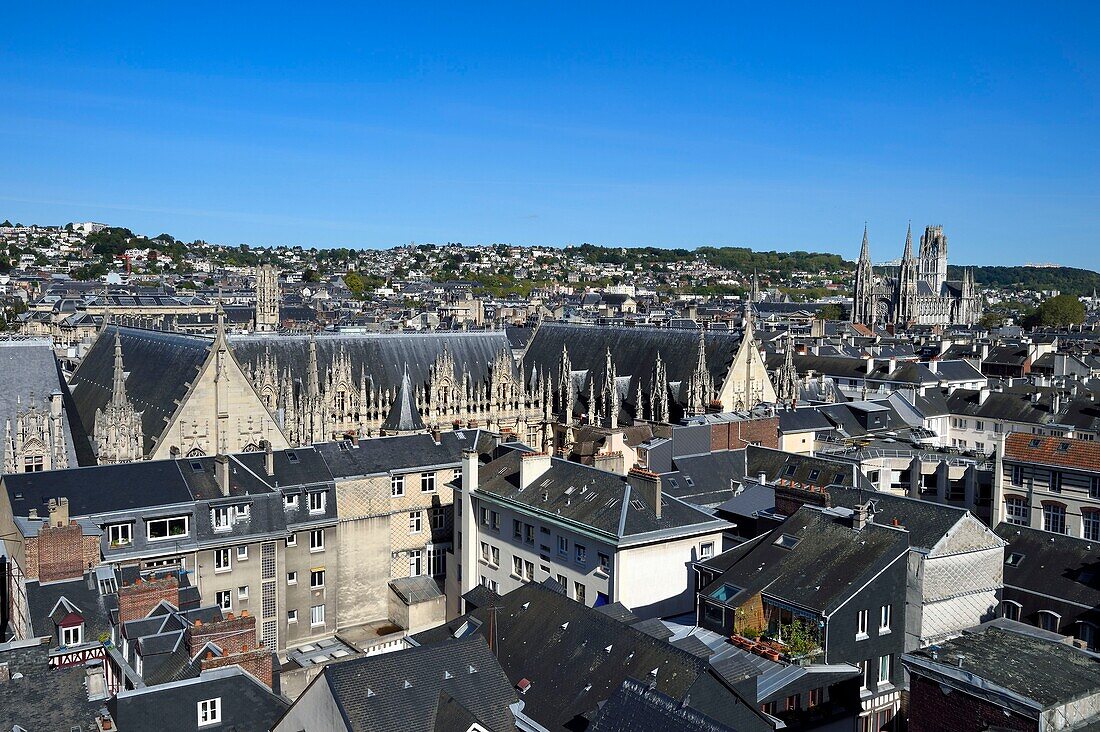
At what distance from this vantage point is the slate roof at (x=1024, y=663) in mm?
18062

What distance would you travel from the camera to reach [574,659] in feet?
78.4

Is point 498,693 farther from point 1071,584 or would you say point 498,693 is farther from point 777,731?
point 1071,584

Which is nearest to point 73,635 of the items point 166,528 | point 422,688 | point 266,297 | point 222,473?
point 166,528

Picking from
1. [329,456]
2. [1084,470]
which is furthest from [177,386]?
[1084,470]

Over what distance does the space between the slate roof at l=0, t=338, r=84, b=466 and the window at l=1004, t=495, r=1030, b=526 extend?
4447 centimetres

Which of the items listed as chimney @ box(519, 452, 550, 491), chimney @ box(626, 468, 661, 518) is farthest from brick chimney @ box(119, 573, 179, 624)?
chimney @ box(626, 468, 661, 518)

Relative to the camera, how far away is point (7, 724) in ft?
67.1

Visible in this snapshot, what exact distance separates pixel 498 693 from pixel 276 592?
18.1 meters

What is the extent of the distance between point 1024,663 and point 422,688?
42.4ft

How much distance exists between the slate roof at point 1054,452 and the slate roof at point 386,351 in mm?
29553

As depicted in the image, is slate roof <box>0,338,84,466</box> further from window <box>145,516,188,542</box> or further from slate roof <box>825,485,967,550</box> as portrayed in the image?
slate roof <box>825,485,967,550</box>

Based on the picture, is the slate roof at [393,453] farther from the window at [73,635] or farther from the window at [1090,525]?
the window at [1090,525]

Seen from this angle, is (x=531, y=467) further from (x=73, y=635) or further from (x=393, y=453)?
(x=73, y=635)

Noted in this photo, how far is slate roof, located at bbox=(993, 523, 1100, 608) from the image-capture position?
30641 mm
